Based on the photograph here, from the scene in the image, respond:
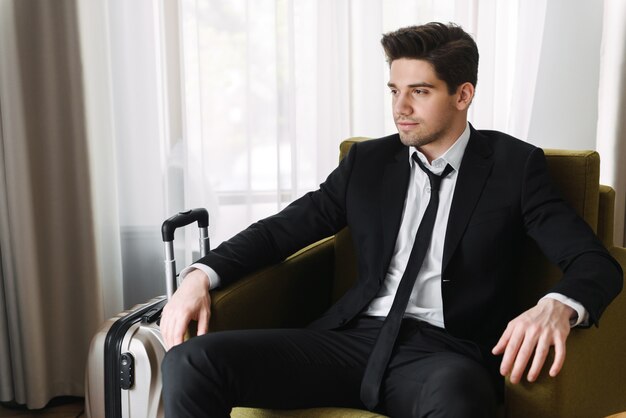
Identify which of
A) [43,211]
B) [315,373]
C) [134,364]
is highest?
[43,211]

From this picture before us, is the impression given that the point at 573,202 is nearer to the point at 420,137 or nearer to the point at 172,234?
the point at 420,137

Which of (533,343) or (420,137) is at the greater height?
(420,137)

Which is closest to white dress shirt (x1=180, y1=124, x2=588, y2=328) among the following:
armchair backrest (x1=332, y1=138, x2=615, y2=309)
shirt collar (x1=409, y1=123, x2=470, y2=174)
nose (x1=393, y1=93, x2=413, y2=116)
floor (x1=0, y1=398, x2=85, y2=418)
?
shirt collar (x1=409, y1=123, x2=470, y2=174)

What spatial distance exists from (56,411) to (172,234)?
113cm

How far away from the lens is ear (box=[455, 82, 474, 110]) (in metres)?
1.72

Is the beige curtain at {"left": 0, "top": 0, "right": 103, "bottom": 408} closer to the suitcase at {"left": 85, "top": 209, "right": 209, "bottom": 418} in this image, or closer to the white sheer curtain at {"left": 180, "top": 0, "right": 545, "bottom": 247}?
the white sheer curtain at {"left": 180, "top": 0, "right": 545, "bottom": 247}

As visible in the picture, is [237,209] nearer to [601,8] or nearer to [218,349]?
[218,349]

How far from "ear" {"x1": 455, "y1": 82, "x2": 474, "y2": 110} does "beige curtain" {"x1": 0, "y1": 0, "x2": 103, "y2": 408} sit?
1300mm

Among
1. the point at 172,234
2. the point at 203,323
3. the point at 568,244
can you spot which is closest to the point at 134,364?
the point at 172,234

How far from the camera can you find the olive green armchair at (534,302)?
129 centimetres

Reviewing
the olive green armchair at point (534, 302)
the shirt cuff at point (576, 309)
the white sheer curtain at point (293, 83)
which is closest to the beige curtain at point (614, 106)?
the white sheer curtain at point (293, 83)

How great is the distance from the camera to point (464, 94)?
1.73 m

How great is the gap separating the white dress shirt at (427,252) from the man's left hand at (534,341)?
0.37 meters

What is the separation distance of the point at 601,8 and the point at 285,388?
5.53 feet
